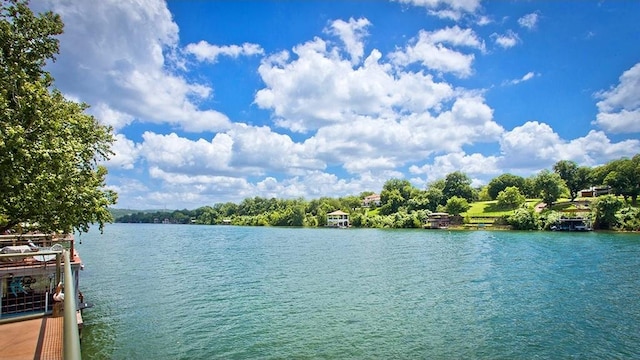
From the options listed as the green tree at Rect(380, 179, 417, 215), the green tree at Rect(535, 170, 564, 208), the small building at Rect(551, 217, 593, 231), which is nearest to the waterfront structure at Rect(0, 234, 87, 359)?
the small building at Rect(551, 217, 593, 231)

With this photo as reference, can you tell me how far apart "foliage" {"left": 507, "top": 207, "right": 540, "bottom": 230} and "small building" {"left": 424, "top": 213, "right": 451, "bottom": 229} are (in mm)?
25597

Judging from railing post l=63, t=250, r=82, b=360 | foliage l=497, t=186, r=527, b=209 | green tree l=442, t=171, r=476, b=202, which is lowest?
railing post l=63, t=250, r=82, b=360

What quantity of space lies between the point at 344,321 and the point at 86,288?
24567 mm

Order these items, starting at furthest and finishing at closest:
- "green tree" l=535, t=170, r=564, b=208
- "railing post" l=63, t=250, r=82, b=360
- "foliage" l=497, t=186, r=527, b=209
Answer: "foliage" l=497, t=186, r=527, b=209
"green tree" l=535, t=170, r=564, b=208
"railing post" l=63, t=250, r=82, b=360

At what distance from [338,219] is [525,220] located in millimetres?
80995

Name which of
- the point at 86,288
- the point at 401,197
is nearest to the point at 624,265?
the point at 86,288

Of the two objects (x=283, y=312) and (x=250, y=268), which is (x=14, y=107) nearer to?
(x=283, y=312)

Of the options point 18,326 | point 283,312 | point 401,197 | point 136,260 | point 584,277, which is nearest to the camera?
point 18,326

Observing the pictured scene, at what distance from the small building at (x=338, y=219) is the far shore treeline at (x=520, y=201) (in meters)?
2.91

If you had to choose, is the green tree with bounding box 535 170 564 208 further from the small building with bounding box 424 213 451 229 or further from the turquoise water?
the turquoise water

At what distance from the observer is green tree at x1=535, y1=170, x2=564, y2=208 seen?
13075 cm

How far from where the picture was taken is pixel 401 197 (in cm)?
17300

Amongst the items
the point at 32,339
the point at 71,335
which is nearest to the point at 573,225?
the point at 32,339

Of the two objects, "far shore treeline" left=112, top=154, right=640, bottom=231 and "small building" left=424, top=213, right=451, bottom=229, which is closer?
"far shore treeline" left=112, top=154, right=640, bottom=231
